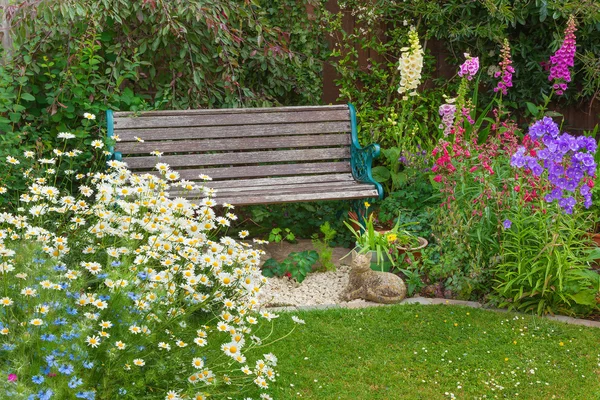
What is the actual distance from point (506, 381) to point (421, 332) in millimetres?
606

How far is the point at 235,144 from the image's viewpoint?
5398 mm

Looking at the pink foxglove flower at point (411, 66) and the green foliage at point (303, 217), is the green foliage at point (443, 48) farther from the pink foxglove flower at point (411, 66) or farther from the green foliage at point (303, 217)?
Result: the green foliage at point (303, 217)

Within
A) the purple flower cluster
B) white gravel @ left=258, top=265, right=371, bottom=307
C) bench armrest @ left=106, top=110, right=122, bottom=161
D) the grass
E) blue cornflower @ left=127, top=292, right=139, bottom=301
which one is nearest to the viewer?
blue cornflower @ left=127, top=292, right=139, bottom=301

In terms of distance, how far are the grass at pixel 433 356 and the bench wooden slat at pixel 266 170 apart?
149cm

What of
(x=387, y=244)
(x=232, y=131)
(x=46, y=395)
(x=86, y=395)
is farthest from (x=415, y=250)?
(x=46, y=395)

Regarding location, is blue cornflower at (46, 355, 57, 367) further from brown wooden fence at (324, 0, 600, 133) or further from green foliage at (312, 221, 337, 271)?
brown wooden fence at (324, 0, 600, 133)

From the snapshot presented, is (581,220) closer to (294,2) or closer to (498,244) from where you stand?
(498,244)

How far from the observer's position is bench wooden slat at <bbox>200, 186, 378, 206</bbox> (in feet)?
16.1

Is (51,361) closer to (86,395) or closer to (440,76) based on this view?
(86,395)

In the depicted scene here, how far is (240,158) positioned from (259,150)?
27 cm

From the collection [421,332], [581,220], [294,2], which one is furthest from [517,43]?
[421,332]

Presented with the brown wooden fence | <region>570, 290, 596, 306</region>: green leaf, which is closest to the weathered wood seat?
the brown wooden fence

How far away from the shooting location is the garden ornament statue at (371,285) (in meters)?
4.36

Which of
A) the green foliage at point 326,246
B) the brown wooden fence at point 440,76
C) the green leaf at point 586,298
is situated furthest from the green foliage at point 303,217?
the green leaf at point 586,298
